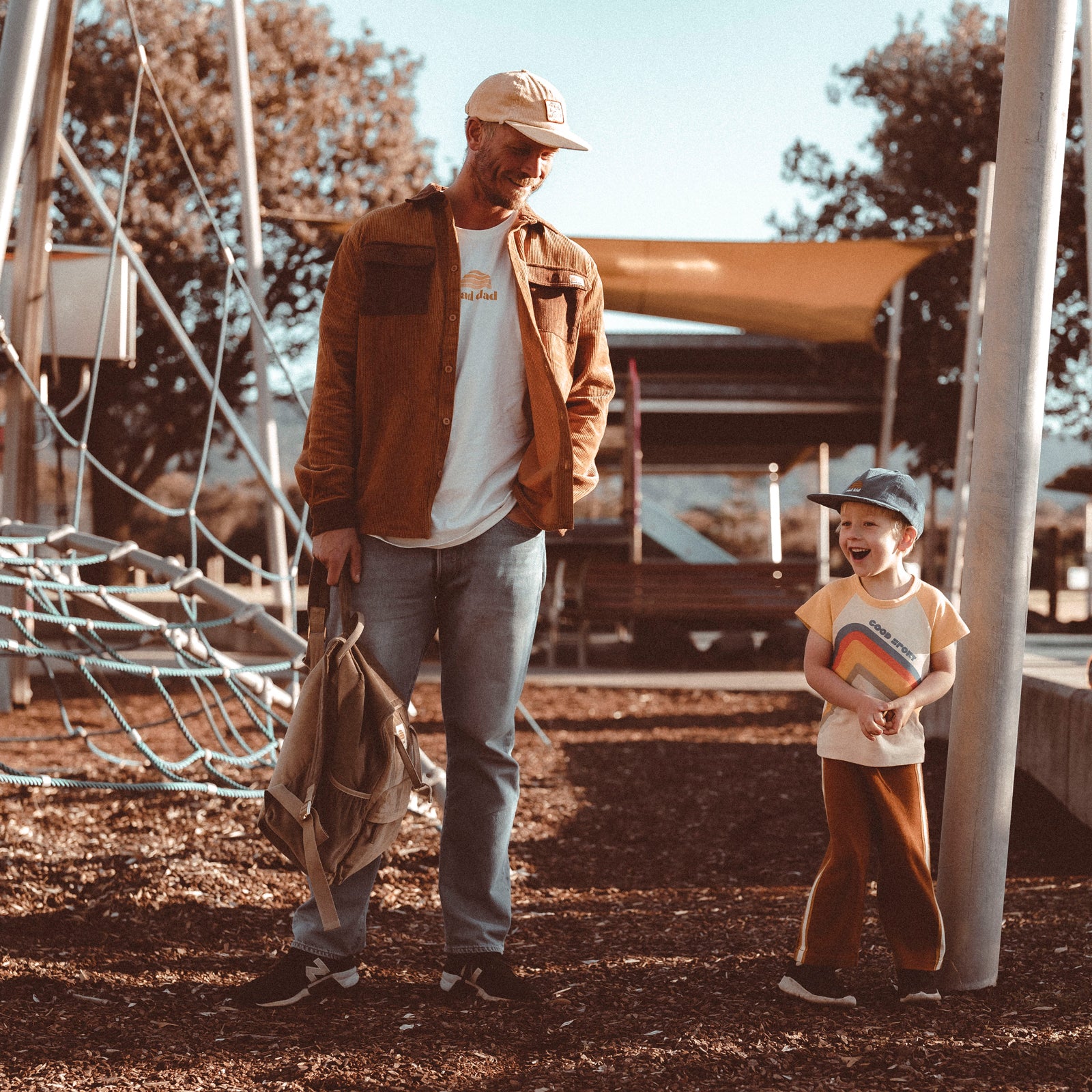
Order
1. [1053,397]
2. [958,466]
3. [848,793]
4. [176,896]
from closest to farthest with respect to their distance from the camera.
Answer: [848,793]
[176,896]
[958,466]
[1053,397]

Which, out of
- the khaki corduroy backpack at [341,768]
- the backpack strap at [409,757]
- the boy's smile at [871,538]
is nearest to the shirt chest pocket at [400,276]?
the khaki corduroy backpack at [341,768]

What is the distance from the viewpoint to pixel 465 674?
2627 mm

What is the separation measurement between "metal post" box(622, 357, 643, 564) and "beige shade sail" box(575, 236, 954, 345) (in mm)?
745

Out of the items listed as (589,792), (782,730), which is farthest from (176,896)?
(782,730)

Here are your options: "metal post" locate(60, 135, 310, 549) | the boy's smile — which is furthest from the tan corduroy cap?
"metal post" locate(60, 135, 310, 549)

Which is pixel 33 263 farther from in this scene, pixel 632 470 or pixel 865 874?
pixel 865 874

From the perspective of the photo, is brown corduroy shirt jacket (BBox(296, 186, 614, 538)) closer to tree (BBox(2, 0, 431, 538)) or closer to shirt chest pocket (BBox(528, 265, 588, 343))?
shirt chest pocket (BBox(528, 265, 588, 343))

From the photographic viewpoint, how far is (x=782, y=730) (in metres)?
7.07

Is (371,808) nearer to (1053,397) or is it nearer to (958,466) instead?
(958,466)

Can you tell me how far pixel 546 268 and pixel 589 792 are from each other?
3115 mm

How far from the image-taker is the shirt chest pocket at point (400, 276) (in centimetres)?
254

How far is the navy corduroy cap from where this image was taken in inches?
98.9

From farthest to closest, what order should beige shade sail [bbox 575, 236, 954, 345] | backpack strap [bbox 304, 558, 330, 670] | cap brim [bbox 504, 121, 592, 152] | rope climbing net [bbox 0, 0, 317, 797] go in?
1. beige shade sail [bbox 575, 236, 954, 345]
2. rope climbing net [bbox 0, 0, 317, 797]
3. backpack strap [bbox 304, 558, 330, 670]
4. cap brim [bbox 504, 121, 592, 152]

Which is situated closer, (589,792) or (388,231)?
(388,231)
